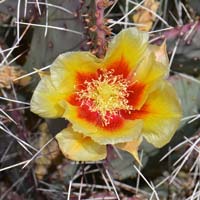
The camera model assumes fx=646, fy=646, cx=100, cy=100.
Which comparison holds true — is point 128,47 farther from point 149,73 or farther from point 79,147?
point 79,147

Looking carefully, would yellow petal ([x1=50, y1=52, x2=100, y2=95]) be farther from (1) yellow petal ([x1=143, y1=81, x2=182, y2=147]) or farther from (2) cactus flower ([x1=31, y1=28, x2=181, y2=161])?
(1) yellow petal ([x1=143, y1=81, x2=182, y2=147])

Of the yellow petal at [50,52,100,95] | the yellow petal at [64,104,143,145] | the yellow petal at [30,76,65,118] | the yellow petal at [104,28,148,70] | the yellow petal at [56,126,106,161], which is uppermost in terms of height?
the yellow petal at [104,28,148,70]

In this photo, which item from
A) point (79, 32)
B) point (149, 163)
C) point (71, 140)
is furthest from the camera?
point (149, 163)

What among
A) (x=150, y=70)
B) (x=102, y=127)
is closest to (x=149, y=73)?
(x=150, y=70)

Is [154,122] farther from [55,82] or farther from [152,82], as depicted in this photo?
[55,82]

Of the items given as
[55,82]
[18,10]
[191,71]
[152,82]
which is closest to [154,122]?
[152,82]

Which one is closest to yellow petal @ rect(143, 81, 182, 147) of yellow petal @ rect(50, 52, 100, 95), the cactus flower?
the cactus flower

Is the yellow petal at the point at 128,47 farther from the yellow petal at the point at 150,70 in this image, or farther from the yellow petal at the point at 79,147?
the yellow petal at the point at 79,147
